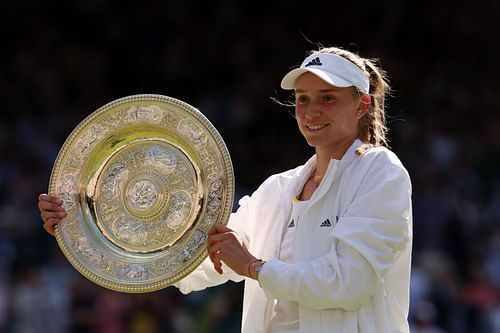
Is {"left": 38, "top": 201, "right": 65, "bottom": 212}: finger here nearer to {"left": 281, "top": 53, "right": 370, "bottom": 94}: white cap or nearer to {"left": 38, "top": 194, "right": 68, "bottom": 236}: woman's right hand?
{"left": 38, "top": 194, "right": 68, "bottom": 236}: woman's right hand

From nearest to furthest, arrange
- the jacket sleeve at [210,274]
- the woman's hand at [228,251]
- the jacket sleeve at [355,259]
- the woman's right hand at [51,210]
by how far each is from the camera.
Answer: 1. the jacket sleeve at [355,259]
2. the woman's hand at [228,251]
3. the woman's right hand at [51,210]
4. the jacket sleeve at [210,274]

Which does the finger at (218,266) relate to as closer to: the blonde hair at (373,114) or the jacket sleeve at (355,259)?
the jacket sleeve at (355,259)

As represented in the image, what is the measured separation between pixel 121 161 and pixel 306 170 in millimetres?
671

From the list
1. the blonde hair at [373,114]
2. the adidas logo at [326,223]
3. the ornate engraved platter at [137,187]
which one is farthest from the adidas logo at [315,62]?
the adidas logo at [326,223]

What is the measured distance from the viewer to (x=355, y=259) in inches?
154

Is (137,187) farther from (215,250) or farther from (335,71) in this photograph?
(335,71)

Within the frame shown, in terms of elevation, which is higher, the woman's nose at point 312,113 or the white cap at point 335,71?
the white cap at point 335,71

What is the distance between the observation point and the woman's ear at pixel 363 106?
165 inches

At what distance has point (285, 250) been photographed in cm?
419

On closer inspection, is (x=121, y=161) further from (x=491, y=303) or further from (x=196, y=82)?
(x=196, y=82)

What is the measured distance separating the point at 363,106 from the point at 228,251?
0.68m

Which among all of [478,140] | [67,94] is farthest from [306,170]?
[67,94]

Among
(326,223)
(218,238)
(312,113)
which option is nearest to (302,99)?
(312,113)

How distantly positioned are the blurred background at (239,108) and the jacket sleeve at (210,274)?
173 inches
